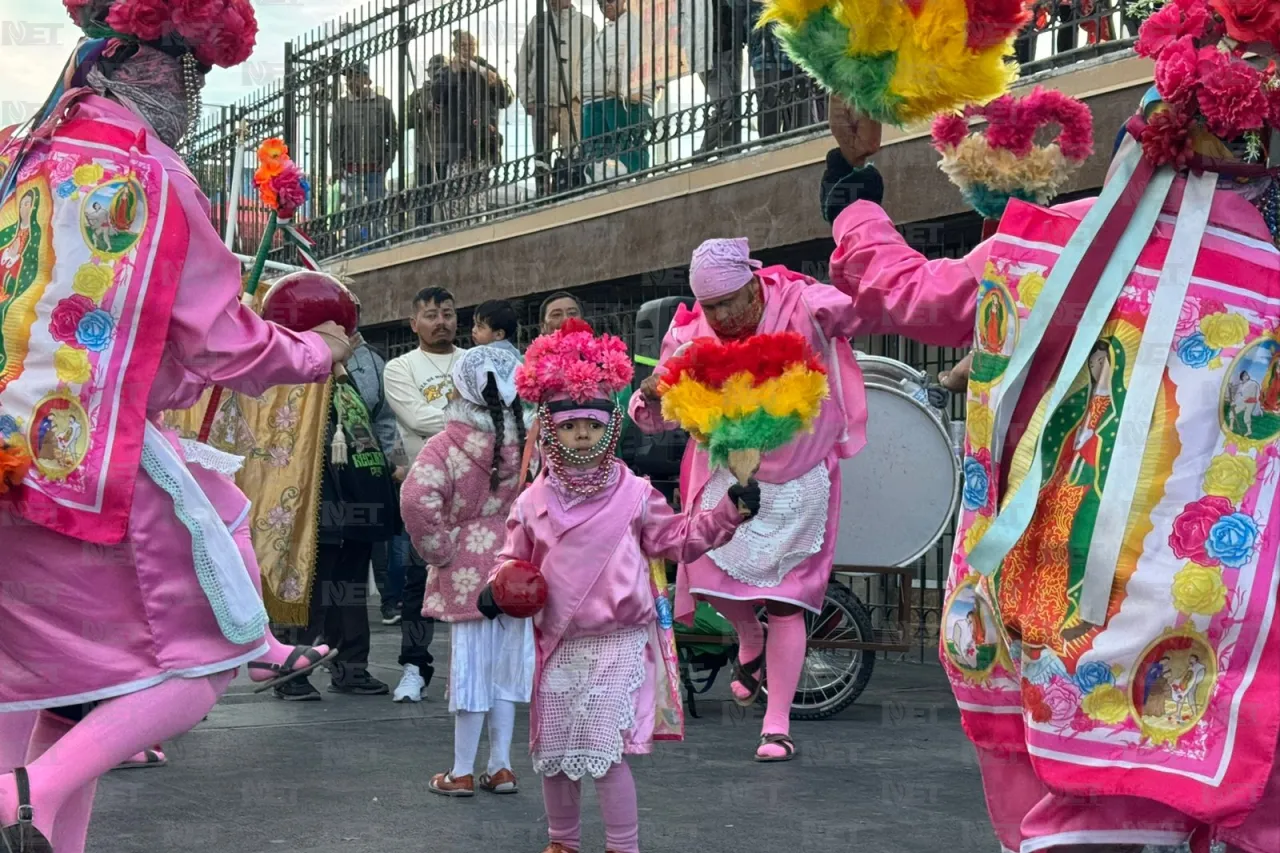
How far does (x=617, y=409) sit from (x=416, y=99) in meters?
10.1

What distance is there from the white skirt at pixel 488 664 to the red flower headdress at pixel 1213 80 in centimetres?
371

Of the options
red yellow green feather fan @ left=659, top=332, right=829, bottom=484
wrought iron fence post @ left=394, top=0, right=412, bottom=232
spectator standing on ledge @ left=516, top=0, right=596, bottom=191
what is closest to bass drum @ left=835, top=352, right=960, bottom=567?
red yellow green feather fan @ left=659, top=332, right=829, bottom=484

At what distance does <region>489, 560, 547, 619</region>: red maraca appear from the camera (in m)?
5.32

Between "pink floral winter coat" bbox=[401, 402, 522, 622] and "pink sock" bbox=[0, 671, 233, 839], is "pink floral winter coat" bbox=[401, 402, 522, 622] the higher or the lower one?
the higher one

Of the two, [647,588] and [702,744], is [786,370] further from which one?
[702,744]

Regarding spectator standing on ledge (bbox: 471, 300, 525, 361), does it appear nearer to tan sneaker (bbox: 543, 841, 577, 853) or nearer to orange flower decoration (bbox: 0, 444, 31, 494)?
tan sneaker (bbox: 543, 841, 577, 853)

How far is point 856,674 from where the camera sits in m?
8.61

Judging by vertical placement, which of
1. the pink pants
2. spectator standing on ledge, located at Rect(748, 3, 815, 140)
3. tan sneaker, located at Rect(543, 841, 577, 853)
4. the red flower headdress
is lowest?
tan sneaker, located at Rect(543, 841, 577, 853)

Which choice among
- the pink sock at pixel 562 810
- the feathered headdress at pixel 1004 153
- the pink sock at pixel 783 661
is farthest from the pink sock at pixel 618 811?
the pink sock at pixel 783 661

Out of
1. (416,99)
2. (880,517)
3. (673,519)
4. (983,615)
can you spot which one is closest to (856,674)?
(880,517)

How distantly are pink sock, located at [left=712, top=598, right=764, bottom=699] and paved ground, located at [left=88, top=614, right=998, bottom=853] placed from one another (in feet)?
1.17

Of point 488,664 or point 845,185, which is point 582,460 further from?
point 845,185

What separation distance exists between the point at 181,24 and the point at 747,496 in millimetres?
1911

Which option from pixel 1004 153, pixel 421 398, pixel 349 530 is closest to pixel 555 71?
pixel 421 398
